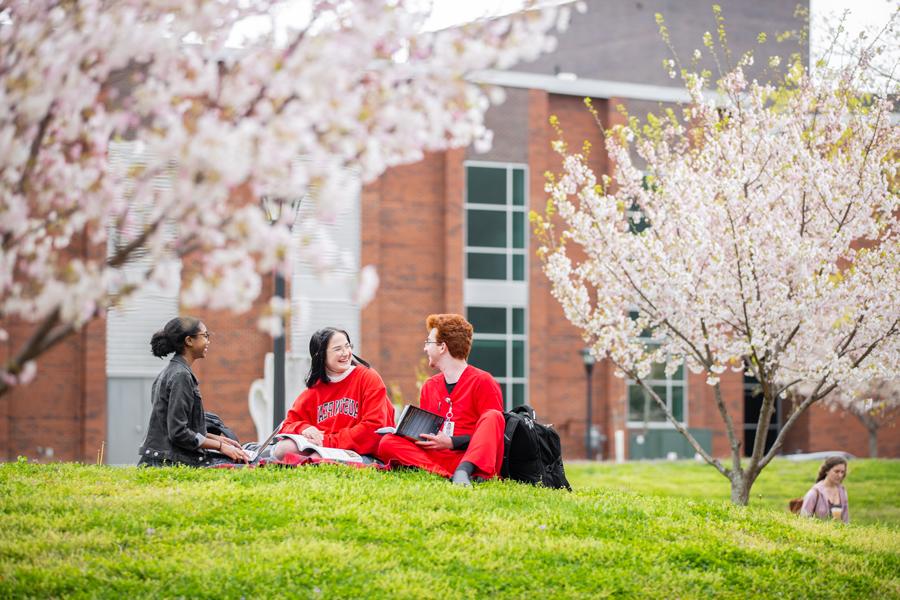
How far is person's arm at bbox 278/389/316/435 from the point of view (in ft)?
33.5

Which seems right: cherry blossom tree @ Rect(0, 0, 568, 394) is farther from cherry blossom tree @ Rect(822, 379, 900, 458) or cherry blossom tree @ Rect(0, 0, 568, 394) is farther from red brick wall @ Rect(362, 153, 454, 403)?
cherry blossom tree @ Rect(822, 379, 900, 458)

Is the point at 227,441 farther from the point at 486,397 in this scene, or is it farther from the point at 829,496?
the point at 829,496

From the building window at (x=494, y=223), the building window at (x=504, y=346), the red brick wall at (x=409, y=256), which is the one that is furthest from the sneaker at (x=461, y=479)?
the building window at (x=494, y=223)

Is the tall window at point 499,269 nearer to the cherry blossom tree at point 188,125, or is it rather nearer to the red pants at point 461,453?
the red pants at point 461,453

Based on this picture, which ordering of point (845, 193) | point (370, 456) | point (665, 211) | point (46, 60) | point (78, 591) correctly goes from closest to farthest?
1. point (46, 60)
2. point (78, 591)
3. point (370, 456)
4. point (845, 193)
5. point (665, 211)

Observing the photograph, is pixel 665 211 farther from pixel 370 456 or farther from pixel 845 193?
pixel 370 456

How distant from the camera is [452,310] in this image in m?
35.1

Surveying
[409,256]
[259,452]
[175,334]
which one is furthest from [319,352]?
[409,256]

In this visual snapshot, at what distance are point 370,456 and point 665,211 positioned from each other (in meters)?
5.56

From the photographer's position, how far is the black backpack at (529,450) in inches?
384

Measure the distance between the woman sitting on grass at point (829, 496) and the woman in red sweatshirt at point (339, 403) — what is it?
16.0ft

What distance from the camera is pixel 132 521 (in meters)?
7.64

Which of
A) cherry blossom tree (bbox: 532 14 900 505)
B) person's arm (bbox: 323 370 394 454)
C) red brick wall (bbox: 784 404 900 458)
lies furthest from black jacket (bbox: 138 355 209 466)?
red brick wall (bbox: 784 404 900 458)

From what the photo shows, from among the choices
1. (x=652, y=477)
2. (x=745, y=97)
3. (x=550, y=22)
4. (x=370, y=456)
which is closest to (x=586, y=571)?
(x=370, y=456)
